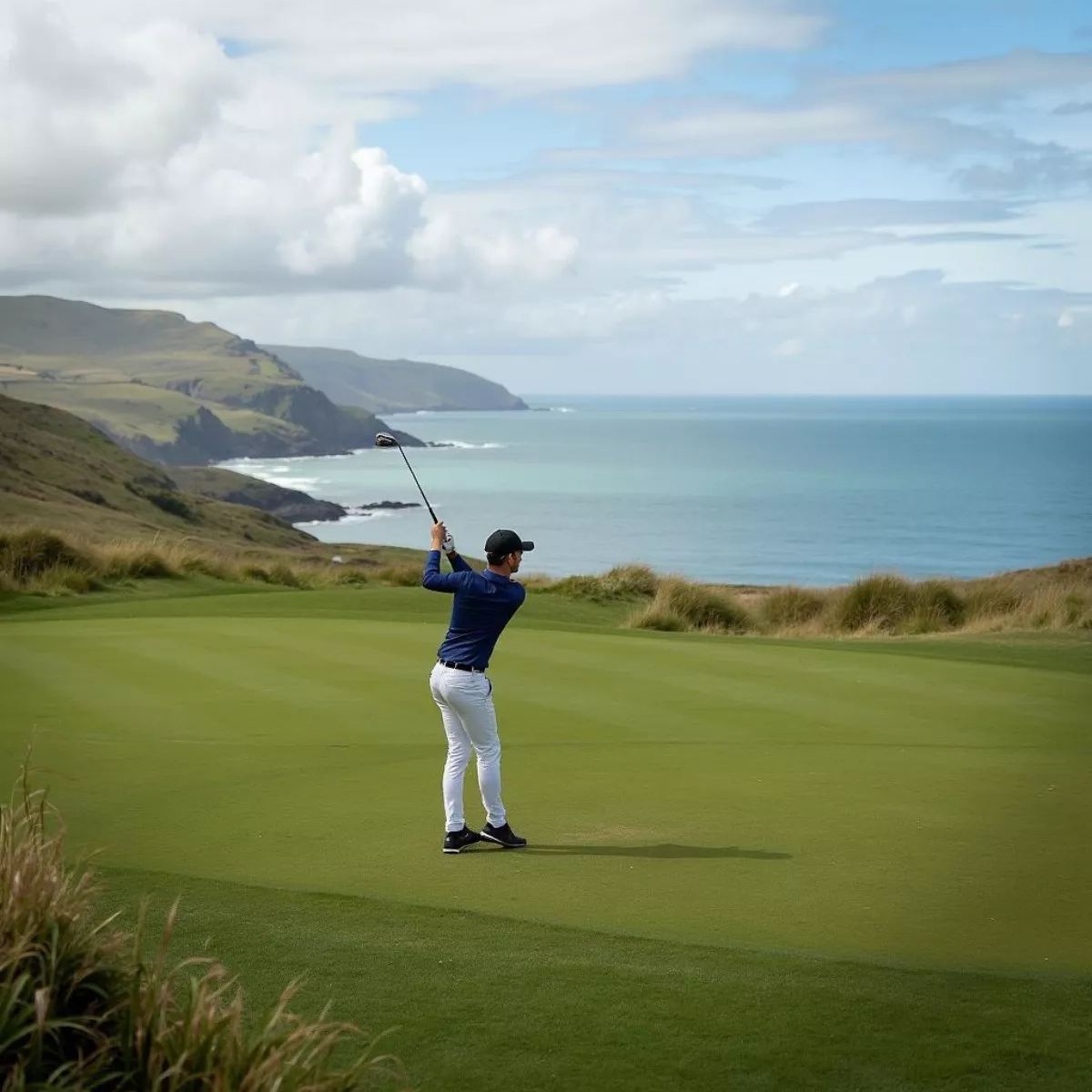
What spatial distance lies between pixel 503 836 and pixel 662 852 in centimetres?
95

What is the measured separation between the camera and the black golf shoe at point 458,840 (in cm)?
837

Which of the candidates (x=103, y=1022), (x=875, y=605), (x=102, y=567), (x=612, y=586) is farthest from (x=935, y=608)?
(x=103, y=1022)

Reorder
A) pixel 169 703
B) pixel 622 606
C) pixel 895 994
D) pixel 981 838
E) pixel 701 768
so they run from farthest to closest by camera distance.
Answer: pixel 622 606
pixel 169 703
pixel 701 768
pixel 981 838
pixel 895 994

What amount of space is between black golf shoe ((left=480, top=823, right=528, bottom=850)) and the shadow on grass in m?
0.07

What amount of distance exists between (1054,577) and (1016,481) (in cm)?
12170

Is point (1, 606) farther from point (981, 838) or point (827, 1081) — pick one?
point (827, 1081)

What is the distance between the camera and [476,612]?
858 centimetres

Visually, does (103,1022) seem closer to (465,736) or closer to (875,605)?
(465,736)

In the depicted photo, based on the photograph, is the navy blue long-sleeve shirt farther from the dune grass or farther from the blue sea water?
the blue sea water

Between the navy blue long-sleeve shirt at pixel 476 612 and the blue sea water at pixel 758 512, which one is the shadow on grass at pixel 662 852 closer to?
the navy blue long-sleeve shirt at pixel 476 612

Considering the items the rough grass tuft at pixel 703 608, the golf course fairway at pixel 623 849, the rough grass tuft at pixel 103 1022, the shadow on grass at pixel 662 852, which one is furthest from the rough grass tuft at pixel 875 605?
the rough grass tuft at pixel 103 1022

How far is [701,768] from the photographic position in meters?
10.5

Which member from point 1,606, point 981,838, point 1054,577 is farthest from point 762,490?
point 981,838

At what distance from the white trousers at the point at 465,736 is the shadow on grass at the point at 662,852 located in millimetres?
402
